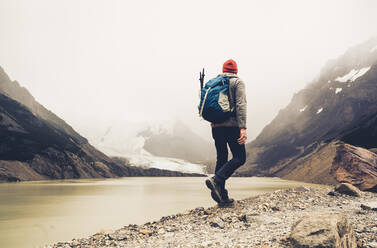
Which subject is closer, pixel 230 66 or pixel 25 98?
pixel 230 66

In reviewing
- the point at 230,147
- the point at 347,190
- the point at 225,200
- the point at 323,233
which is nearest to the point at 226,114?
the point at 230,147

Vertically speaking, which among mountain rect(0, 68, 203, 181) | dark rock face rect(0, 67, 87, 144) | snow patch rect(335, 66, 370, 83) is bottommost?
mountain rect(0, 68, 203, 181)

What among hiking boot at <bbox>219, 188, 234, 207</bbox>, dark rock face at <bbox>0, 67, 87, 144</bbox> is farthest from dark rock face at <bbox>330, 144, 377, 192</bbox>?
dark rock face at <bbox>0, 67, 87, 144</bbox>

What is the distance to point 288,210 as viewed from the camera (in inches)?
317

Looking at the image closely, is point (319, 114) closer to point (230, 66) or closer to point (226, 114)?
point (230, 66)

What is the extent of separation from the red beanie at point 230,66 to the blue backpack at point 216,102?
2.20 ft

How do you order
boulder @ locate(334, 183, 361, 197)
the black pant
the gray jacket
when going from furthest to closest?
boulder @ locate(334, 183, 361, 197), the black pant, the gray jacket

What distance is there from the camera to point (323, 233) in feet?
14.6

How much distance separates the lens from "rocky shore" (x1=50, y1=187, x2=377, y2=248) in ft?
15.2

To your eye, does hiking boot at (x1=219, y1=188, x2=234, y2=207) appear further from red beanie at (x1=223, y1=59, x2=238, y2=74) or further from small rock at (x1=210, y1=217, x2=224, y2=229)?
red beanie at (x1=223, y1=59, x2=238, y2=74)

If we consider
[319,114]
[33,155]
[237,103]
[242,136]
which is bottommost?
[33,155]

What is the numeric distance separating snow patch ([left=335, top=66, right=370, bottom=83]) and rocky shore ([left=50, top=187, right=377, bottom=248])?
16054 centimetres

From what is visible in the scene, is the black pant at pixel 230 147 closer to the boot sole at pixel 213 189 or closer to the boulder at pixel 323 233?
the boot sole at pixel 213 189

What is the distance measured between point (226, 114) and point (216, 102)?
0.40 meters
